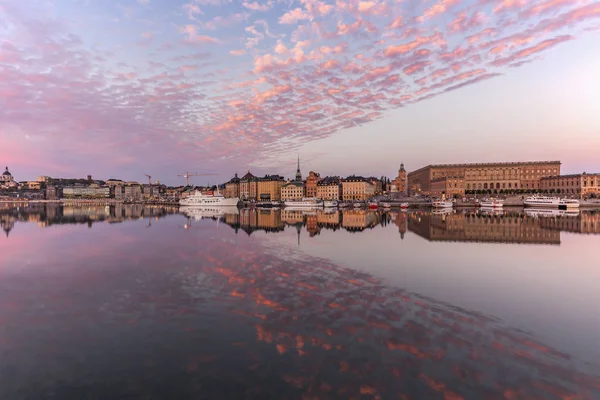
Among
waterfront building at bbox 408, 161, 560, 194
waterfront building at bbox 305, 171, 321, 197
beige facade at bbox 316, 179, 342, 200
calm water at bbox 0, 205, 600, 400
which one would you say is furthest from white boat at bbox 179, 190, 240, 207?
waterfront building at bbox 408, 161, 560, 194

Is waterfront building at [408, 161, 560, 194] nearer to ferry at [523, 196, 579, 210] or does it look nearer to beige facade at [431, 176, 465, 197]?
beige facade at [431, 176, 465, 197]

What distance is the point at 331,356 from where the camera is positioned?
8.60 metres

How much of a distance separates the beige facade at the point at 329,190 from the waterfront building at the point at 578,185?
9722 centimetres

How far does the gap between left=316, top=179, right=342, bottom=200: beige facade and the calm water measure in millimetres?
159833

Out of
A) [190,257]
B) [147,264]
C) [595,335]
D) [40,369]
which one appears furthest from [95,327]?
[595,335]

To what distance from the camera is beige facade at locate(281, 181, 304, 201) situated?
182000mm

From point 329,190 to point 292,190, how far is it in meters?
20.3

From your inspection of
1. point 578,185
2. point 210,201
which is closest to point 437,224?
point 210,201

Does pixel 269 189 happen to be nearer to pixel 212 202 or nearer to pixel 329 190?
pixel 329 190

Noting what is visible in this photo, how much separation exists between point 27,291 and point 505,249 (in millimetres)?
31105

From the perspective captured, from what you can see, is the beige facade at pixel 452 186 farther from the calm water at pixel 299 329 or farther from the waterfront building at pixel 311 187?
the calm water at pixel 299 329

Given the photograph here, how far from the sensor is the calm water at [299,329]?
7414 millimetres

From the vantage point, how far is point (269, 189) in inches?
7628

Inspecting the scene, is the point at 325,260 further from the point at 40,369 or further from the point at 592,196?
the point at 592,196
